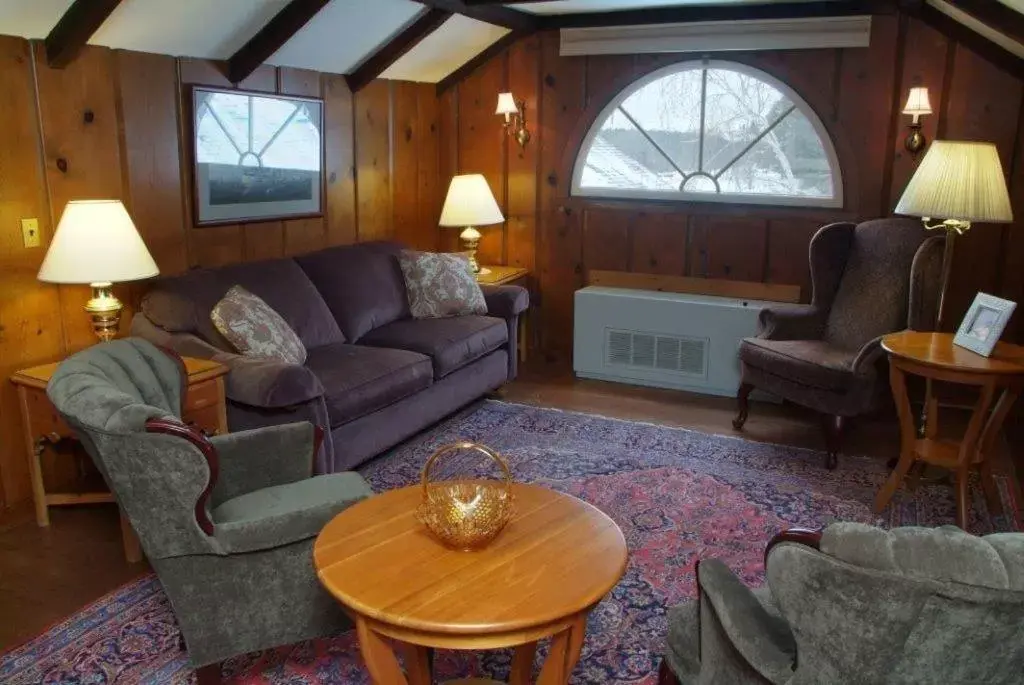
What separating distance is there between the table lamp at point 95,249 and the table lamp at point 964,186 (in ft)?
9.84

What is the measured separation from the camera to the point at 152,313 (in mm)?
3553

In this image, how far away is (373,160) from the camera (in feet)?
16.8

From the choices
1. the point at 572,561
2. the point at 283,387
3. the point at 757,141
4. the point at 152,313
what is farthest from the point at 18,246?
the point at 757,141

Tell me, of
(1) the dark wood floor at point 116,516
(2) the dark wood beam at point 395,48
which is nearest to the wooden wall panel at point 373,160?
(2) the dark wood beam at point 395,48

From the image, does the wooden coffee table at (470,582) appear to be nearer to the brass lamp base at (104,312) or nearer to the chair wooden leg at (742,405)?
the brass lamp base at (104,312)

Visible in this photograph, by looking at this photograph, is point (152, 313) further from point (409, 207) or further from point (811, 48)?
point (811, 48)

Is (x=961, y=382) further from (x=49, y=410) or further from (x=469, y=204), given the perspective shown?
(x=49, y=410)

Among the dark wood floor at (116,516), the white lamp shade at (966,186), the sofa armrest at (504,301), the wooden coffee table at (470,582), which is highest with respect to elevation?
the white lamp shade at (966,186)

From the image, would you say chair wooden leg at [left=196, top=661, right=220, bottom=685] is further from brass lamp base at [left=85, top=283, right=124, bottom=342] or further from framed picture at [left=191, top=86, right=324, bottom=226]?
framed picture at [left=191, top=86, right=324, bottom=226]

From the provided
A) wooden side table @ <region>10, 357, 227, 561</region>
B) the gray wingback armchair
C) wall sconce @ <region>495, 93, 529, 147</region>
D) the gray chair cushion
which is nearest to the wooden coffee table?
the gray chair cushion

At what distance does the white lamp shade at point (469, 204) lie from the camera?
515 centimetres

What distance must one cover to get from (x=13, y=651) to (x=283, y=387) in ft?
3.89

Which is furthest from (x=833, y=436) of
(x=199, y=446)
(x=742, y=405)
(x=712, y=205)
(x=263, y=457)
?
(x=199, y=446)

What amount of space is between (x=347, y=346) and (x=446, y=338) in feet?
1.60
